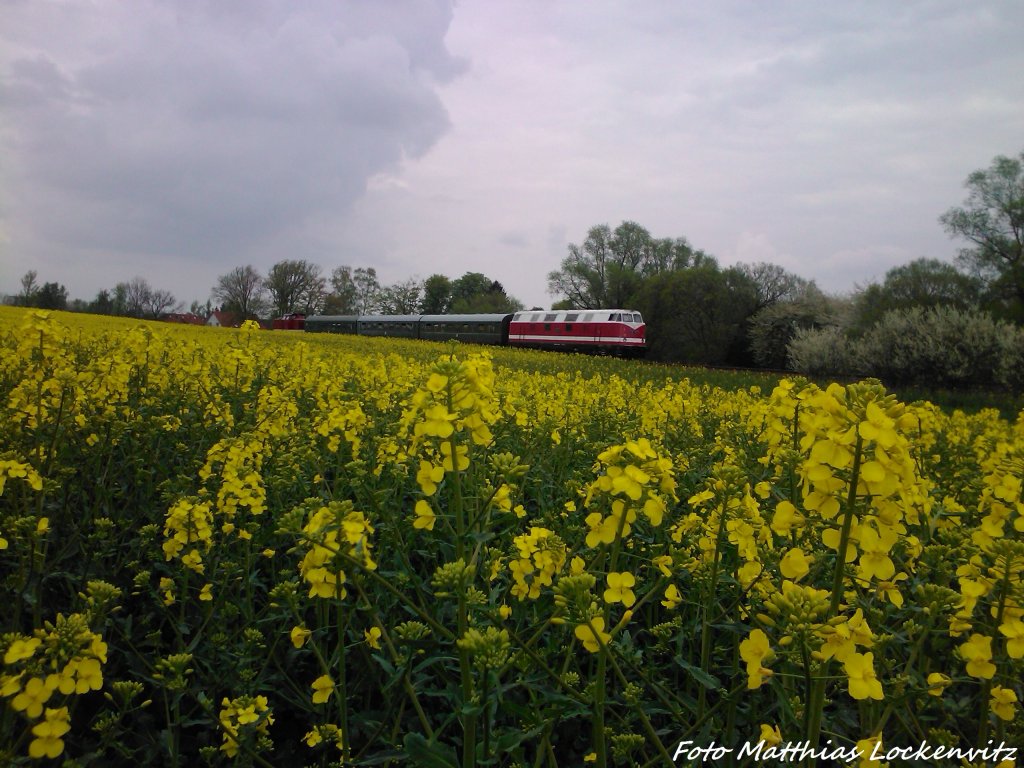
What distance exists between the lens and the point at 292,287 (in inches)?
2628

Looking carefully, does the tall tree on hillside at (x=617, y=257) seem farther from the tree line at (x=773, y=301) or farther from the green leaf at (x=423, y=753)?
the green leaf at (x=423, y=753)

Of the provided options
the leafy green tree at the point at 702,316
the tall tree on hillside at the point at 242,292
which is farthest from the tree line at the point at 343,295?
the leafy green tree at the point at 702,316

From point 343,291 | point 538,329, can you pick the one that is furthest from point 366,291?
point 538,329

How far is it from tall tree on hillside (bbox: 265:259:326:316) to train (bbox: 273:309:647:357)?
30.0 metres

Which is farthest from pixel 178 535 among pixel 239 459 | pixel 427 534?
pixel 427 534

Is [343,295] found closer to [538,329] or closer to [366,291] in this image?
[366,291]

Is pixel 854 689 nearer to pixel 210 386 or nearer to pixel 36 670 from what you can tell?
pixel 36 670

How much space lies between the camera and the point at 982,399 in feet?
46.8

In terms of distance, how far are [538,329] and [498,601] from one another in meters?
29.5

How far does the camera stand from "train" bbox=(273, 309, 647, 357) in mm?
28844

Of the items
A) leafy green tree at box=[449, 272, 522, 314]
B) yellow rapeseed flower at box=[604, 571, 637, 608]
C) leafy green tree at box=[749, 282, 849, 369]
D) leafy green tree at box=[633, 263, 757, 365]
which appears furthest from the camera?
leafy green tree at box=[449, 272, 522, 314]

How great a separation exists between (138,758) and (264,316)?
70.5 m

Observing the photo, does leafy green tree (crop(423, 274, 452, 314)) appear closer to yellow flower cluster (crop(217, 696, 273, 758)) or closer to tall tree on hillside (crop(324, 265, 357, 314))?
tall tree on hillside (crop(324, 265, 357, 314))

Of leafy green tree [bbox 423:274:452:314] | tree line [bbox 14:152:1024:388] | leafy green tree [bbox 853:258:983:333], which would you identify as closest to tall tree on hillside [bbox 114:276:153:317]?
tree line [bbox 14:152:1024:388]
